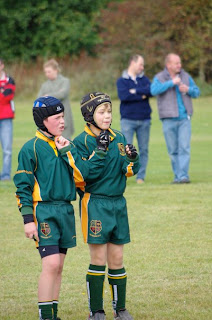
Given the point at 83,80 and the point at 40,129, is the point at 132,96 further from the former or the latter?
the point at 83,80

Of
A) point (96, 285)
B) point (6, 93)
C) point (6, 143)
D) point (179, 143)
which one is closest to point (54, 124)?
point (96, 285)

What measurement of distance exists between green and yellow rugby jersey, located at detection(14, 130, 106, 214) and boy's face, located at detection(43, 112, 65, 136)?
7 cm

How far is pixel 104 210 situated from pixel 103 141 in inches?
20.4

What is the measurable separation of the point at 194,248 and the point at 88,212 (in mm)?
2776

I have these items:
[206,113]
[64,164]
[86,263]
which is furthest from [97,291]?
[206,113]

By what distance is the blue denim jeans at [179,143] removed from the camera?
42.3ft

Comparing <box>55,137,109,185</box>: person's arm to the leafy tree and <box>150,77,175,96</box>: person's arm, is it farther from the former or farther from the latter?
the leafy tree

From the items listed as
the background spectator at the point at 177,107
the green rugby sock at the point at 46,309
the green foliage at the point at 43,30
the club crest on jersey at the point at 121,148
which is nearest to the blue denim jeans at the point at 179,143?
the background spectator at the point at 177,107

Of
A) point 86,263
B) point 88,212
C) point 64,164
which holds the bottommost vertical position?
point 86,263

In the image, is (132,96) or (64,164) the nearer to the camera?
(64,164)

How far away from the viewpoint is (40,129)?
5.59 meters

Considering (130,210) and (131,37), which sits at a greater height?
(131,37)

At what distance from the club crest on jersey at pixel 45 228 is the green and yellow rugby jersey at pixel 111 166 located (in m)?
0.48

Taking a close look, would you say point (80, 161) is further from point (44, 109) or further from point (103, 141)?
point (44, 109)
